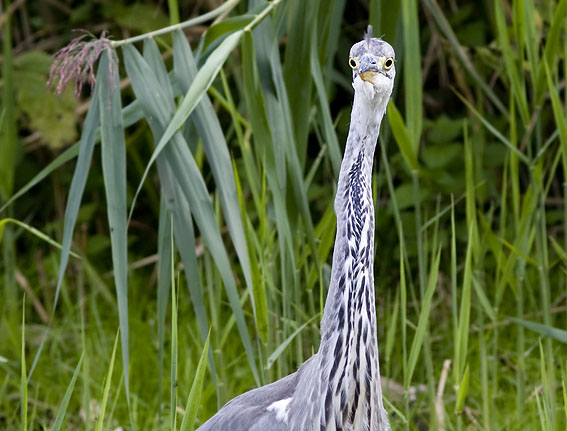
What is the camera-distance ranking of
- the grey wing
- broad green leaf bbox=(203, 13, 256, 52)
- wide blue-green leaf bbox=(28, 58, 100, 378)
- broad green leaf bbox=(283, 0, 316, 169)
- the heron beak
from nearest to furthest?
the heron beak
the grey wing
wide blue-green leaf bbox=(28, 58, 100, 378)
broad green leaf bbox=(203, 13, 256, 52)
broad green leaf bbox=(283, 0, 316, 169)

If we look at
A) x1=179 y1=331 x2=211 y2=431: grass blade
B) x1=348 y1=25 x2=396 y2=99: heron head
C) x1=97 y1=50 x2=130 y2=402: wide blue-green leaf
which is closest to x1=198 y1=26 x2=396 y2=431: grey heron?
x1=348 y1=25 x2=396 y2=99: heron head

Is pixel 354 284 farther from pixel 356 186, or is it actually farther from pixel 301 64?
pixel 301 64

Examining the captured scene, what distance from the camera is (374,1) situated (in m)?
2.54

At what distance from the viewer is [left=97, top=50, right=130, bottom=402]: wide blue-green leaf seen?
2.19m

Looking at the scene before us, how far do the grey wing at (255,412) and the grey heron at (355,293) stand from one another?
7cm

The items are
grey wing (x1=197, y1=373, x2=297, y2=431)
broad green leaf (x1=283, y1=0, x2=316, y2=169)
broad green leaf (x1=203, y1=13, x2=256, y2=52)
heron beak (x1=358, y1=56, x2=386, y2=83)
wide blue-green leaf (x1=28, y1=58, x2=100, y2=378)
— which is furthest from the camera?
broad green leaf (x1=283, y1=0, x2=316, y2=169)

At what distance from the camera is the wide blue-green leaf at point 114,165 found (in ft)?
7.18

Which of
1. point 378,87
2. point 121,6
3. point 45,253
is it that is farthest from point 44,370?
point 378,87

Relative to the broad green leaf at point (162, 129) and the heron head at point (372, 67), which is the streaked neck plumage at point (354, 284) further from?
the broad green leaf at point (162, 129)

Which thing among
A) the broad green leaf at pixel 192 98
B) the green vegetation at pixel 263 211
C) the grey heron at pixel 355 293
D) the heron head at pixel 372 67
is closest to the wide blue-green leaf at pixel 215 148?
the green vegetation at pixel 263 211

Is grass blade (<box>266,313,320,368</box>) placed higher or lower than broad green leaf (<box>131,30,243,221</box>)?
lower

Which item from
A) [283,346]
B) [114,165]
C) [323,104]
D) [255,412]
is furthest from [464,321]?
[114,165]

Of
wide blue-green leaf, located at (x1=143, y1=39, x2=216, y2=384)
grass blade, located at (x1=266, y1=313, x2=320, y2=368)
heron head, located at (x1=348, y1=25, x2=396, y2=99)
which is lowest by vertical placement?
grass blade, located at (x1=266, y1=313, x2=320, y2=368)

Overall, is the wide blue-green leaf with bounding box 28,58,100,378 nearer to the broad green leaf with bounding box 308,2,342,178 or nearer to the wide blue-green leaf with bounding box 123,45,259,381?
the wide blue-green leaf with bounding box 123,45,259,381
